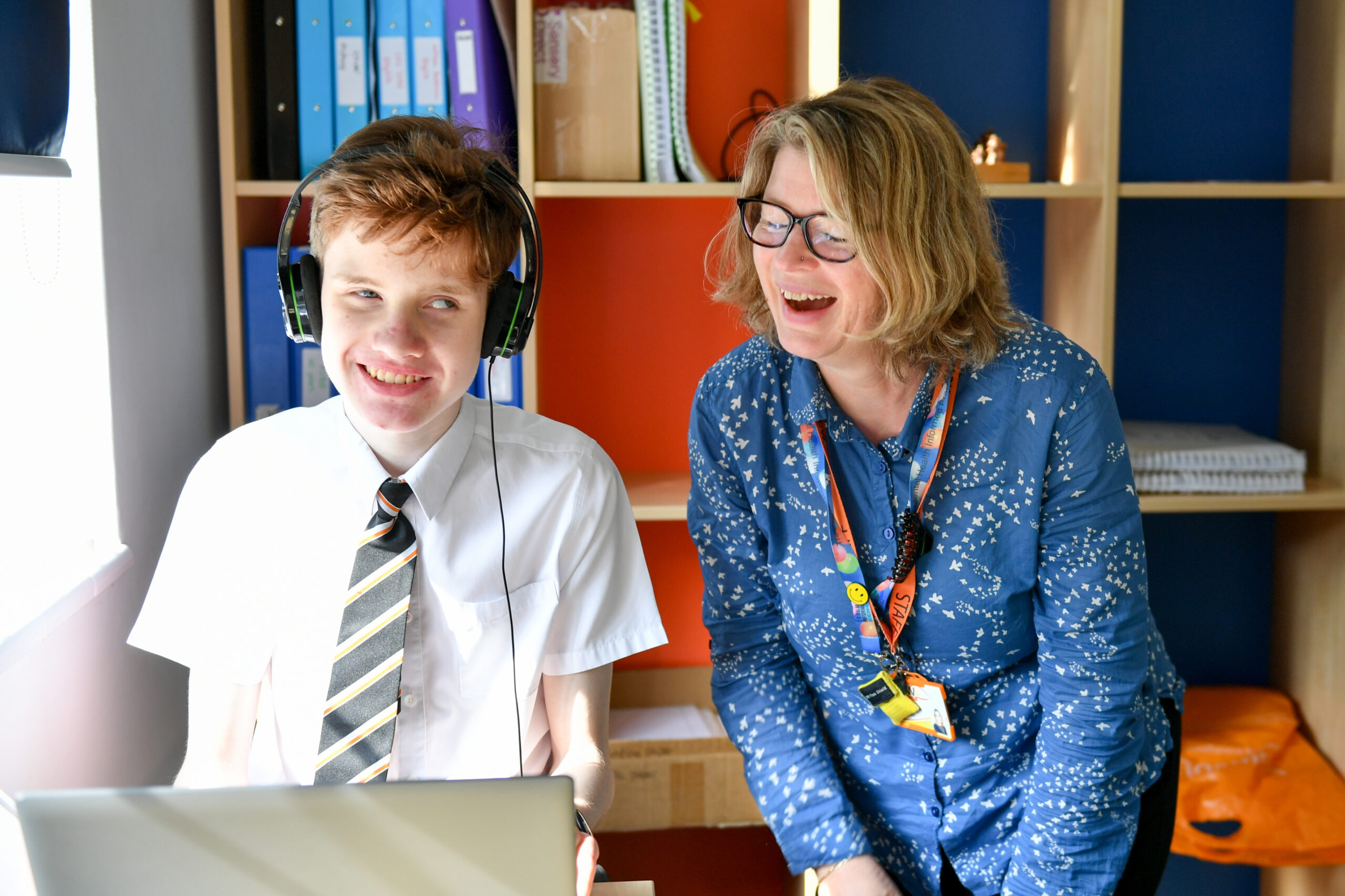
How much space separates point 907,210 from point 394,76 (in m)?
1.01

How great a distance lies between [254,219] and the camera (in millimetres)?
1855

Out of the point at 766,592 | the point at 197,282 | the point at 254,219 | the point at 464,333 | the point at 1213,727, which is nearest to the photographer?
the point at 464,333

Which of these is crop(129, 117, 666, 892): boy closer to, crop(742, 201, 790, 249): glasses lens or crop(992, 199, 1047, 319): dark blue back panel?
crop(742, 201, 790, 249): glasses lens

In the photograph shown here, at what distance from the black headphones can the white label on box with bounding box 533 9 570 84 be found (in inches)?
28.0

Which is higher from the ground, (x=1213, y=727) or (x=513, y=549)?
(x=513, y=549)

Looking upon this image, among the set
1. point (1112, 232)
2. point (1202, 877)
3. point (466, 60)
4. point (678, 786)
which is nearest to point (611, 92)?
point (466, 60)

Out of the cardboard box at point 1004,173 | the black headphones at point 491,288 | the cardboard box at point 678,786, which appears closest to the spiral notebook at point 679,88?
the cardboard box at point 1004,173

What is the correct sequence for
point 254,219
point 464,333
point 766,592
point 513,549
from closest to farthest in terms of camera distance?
point 464,333 < point 513,549 < point 766,592 < point 254,219

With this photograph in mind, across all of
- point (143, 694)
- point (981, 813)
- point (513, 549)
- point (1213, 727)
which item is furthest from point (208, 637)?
point (1213, 727)

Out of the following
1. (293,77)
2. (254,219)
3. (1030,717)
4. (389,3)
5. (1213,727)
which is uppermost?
(389,3)

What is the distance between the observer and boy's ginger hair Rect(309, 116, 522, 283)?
107 cm

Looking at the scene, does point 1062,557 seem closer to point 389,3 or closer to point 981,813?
point 981,813

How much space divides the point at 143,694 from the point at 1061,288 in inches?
69.4

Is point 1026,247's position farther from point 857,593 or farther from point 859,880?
point 859,880
